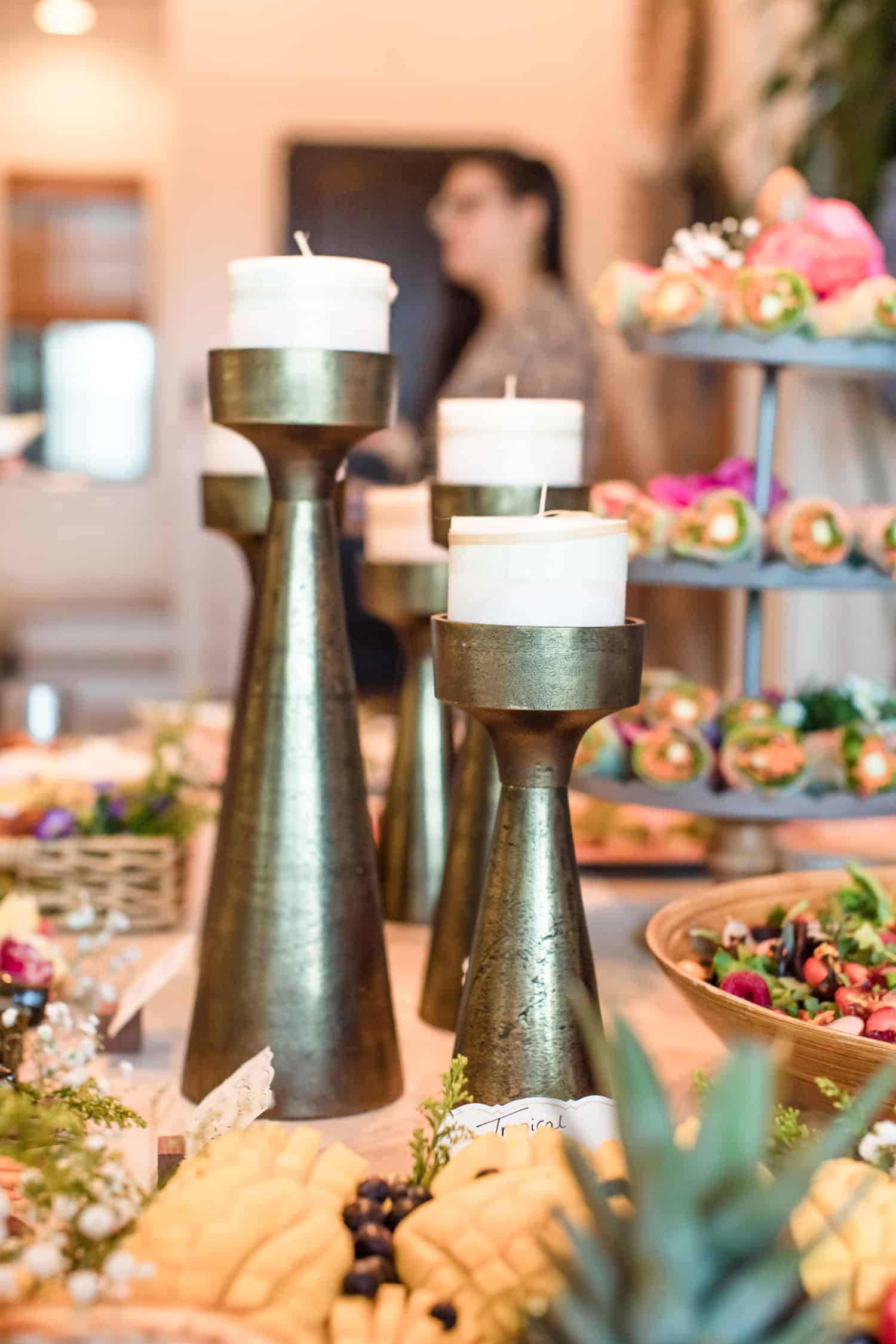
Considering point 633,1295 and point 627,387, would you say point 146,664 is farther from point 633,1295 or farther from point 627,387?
point 633,1295

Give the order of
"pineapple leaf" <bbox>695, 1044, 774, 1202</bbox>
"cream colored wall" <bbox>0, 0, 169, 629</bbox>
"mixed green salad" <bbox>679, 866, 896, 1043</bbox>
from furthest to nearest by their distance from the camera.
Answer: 1. "cream colored wall" <bbox>0, 0, 169, 629</bbox>
2. "mixed green salad" <bbox>679, 866, 896, 1043</bbox>
3. "pineapple leaf" <bbox>695, 1044, 774, 1202</bbox>

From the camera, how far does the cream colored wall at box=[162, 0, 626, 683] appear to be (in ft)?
17.3

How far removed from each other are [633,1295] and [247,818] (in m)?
0.46

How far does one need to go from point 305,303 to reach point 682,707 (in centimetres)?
59

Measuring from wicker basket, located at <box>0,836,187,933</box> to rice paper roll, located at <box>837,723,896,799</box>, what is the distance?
21.9 inches

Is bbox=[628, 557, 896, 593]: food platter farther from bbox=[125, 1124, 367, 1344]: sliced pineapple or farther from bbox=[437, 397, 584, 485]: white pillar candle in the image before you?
bbox=[125, 1124, 367, 1344]: sliced pineapple

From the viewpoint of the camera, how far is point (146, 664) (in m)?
5.61

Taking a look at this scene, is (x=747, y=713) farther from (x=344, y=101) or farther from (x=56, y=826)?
(x=344, y=101)

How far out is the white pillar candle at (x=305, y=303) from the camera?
80 cm

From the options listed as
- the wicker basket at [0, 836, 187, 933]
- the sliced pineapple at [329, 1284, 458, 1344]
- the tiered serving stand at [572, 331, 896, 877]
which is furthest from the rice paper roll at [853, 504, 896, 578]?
the sliced pineapple at [329, 1284, 458, 1344]

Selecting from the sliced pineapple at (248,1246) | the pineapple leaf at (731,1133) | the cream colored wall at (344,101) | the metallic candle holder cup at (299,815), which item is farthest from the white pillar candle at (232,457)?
the cream colored wall at (344,101)

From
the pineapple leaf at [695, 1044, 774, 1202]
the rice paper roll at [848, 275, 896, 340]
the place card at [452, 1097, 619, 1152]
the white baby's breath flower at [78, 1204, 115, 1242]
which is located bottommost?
the place card at [452, 1097, 619, 1152]

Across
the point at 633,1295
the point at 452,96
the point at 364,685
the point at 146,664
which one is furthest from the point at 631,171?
the point at 633,1295

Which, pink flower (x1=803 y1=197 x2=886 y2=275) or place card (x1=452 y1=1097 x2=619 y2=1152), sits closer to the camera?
place card (x1=452 y1=1097 x2=619 y2=1152)
